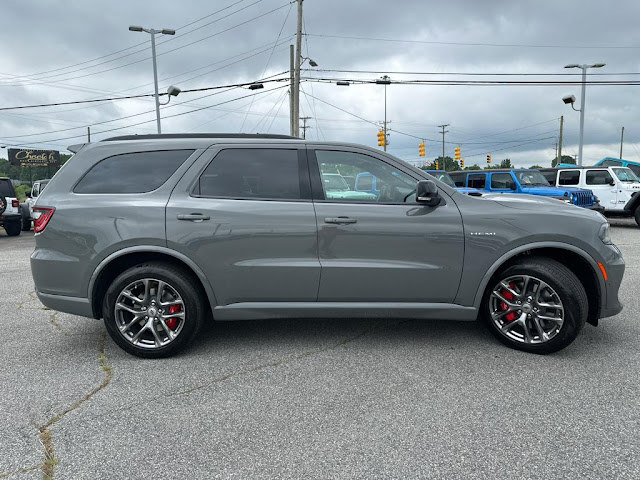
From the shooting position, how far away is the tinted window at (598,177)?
14.5m

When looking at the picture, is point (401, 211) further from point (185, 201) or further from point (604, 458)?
point (604, 458)

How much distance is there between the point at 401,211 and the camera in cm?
359

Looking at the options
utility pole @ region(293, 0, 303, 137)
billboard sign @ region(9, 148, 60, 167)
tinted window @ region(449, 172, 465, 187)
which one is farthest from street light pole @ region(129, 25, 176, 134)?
billboard sign @ region(9, 148, 60, 167)

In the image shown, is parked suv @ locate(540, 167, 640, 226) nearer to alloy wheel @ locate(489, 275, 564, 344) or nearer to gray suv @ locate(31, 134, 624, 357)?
gray suv @ locate(31, 134, 624, 357)

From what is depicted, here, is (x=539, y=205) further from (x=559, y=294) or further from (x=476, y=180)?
(x=476, y=180)

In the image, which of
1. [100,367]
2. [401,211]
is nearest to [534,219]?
[401,211]

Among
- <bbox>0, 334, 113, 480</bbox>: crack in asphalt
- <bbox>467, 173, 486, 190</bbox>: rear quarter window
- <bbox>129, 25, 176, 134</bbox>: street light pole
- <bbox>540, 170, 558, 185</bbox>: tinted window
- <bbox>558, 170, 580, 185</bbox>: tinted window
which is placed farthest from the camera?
<bbox>129, 25, 176, 134</bbox>: street light pole

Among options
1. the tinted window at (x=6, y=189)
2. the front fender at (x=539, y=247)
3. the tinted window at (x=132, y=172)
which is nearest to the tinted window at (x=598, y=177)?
the front fender at (x=539, y=247)

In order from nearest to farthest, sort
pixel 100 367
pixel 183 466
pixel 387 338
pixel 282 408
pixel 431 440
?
pixel 183 466 → pixel 431 440 → pixel 282 408 → pixel 100 367 → pixel 387 338

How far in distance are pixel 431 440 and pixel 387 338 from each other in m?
1.62

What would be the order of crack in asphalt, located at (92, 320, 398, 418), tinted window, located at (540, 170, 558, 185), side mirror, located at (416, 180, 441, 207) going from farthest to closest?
tinted window, located at (540, 170, 558, 185) < side mirror, located at (416, 180, 441, 207) < crack in asphalt, located at (92, 320, 398, 418)

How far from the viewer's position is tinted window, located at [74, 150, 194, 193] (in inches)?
145

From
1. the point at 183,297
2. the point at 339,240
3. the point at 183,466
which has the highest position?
the point at 339,240

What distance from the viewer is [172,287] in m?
3.56
